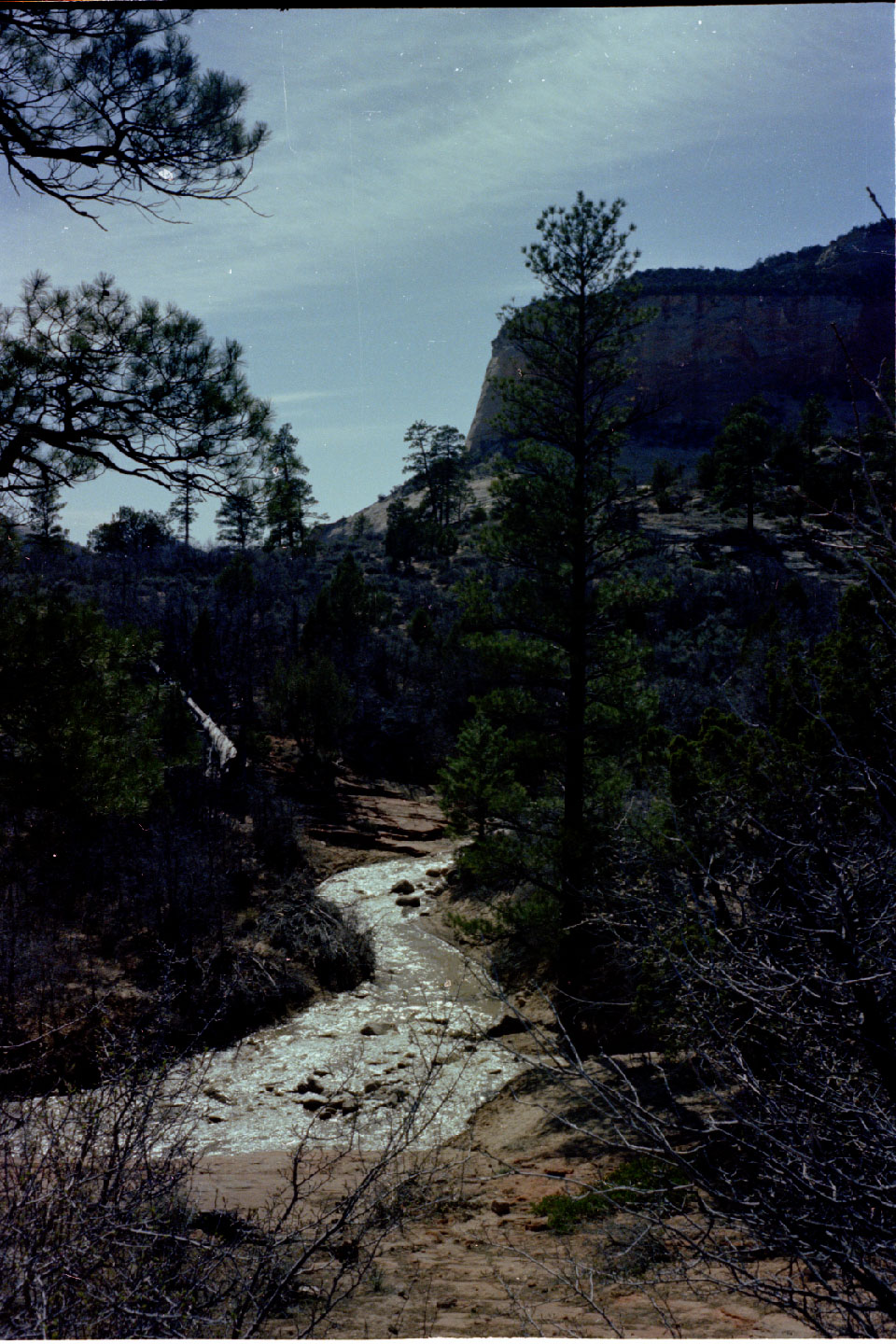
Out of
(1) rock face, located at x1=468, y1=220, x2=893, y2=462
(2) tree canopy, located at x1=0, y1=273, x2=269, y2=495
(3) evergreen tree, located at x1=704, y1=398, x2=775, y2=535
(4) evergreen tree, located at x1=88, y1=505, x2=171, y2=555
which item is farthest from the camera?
(1) rock face, located at x1=468, y1=220, x2=893, y2=462

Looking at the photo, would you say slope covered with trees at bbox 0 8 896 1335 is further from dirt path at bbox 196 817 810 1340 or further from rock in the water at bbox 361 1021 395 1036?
rock in the water at bbox 361 1021 395 1036

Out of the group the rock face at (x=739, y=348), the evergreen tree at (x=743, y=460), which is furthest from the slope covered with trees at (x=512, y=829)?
the rock face at (x=739, y=348)

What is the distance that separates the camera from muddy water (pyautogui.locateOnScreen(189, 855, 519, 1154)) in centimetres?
781

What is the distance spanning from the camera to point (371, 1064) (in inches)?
370

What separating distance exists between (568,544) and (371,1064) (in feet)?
22.1

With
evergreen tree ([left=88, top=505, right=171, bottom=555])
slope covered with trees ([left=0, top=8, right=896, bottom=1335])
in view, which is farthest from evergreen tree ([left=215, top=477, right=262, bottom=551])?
evergreen tree ([left=88, top=505, right=171, bottom=555])

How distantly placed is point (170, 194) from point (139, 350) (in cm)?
138

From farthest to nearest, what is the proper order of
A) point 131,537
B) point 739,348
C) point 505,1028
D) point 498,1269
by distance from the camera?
1. point 739,348
2. point 131,537
3. point 505,1028
4. point 498,1269

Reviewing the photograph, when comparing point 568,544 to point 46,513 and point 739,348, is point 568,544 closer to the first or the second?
point 46,513

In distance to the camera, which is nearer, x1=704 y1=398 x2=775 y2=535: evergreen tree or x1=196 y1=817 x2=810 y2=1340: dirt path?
x1=196 y1=817 x2=810 y2=1340: dirt path

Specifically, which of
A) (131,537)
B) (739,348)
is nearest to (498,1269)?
(131,537)

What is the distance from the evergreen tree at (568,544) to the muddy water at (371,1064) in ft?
7.74

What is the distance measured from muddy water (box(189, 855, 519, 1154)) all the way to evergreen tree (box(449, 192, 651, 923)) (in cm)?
236

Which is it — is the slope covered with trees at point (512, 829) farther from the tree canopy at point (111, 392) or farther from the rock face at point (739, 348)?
the rock face at point (739, 348)
